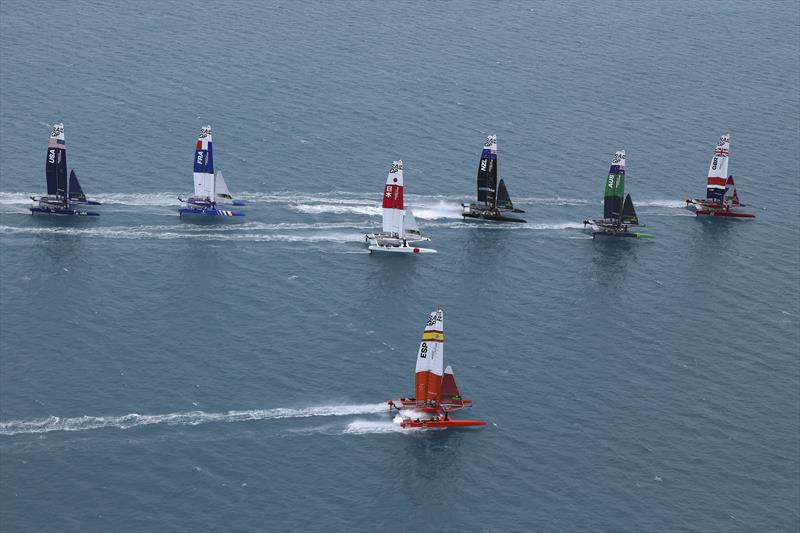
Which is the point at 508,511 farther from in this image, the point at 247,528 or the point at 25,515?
the point at 25,515

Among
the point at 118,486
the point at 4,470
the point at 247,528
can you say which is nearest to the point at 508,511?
the point at 247,528

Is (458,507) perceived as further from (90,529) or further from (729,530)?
(90,529)

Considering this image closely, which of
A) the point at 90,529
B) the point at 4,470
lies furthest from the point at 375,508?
the point at 4,470

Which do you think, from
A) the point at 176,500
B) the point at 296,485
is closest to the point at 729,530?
the point at 296,485

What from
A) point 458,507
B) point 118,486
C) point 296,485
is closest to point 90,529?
point 118,486

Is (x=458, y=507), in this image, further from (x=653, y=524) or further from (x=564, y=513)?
(x=653, y=524)

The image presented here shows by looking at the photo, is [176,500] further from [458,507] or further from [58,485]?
[458,507]

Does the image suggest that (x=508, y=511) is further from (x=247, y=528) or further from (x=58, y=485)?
(x=58, y=485)
